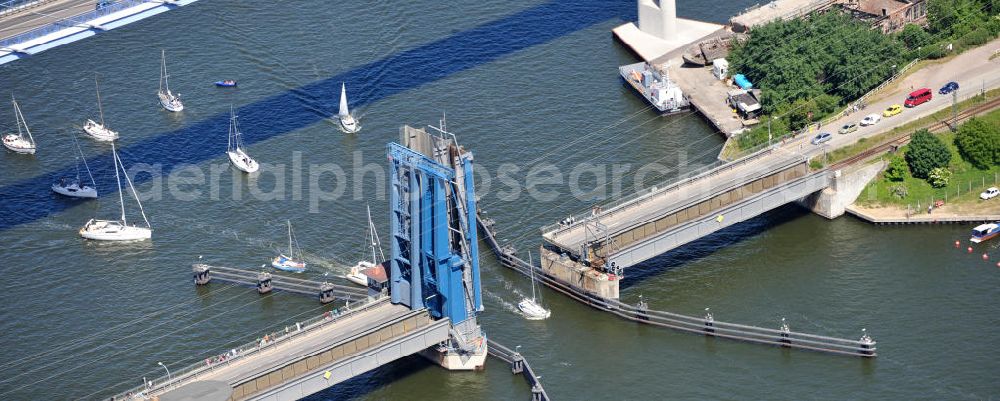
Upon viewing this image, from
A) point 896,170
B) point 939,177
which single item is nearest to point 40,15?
point 896,170

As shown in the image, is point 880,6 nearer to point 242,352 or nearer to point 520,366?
point 520,366

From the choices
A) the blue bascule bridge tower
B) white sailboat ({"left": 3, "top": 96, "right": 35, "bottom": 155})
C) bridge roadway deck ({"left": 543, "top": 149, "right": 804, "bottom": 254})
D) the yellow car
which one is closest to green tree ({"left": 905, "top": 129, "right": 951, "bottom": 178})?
the yellow car

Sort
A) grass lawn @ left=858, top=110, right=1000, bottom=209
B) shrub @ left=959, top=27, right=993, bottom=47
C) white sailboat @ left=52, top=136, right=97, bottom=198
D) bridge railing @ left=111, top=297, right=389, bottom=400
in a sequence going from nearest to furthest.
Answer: bridge railing @ left=111, top=297, right=389, bottom=400 → grass lawn @ left=858, top=110, right=1000, bottom=209 → white sailboat @ left=52, top=136, right=97, bottom=198 → shrub @ left=959, top=27, right=993, bottom=47

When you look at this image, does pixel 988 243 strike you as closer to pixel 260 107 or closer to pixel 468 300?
pixel 468 300

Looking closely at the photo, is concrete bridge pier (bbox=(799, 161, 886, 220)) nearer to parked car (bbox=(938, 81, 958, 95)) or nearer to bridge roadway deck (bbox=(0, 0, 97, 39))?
parked car (bbox=(938, 81, 958, 95))

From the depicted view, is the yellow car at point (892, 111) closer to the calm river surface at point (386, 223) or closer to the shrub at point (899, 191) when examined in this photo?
the shrub at point (899, 191)

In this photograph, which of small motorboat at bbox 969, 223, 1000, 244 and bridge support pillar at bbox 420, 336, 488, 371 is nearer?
bridge support pillar at bbox 420, 336, 488, 371
